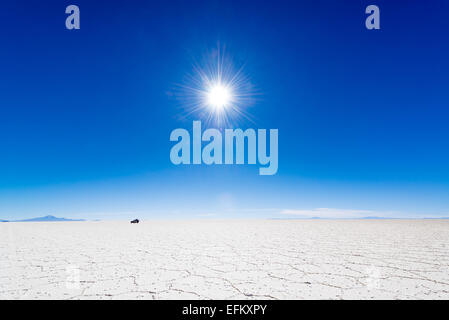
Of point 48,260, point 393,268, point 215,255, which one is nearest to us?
point 393,268

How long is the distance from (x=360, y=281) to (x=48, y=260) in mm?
3989

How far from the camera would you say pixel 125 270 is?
301 centimetres

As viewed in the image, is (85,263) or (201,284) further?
(85,263)

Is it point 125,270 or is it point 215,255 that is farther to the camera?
point 215,255

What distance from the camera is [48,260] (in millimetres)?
→ 3646

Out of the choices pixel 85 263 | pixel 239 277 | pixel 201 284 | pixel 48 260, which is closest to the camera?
pixel 201 284
